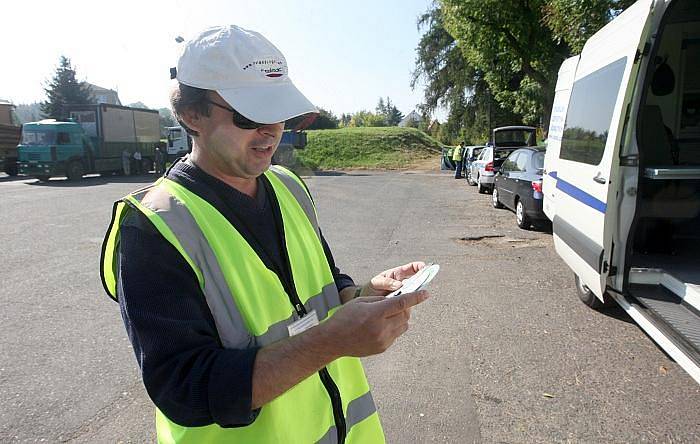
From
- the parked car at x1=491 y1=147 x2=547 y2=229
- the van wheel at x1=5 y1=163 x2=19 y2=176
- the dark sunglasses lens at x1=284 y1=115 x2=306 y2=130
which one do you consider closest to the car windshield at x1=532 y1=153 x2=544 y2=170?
the parked car at x1=491 y1=147 x2=547 y2=229

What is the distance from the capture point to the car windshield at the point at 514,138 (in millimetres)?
15734

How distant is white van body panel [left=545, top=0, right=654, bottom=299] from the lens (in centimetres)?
368

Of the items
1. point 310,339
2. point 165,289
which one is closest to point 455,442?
point 310,339

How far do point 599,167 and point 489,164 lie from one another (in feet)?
39.0

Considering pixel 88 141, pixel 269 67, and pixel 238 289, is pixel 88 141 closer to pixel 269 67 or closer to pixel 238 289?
pixel 269 67

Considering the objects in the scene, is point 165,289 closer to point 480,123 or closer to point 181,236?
point 181,236

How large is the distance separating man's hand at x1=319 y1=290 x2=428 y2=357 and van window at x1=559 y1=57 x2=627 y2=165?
3.59m

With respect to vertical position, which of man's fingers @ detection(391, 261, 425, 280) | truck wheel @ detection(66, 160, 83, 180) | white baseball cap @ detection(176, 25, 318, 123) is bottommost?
truck wheel @ detection(66, 160, 83, 180)

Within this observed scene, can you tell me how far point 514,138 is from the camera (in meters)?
16.8

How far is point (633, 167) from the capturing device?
12.0 feet

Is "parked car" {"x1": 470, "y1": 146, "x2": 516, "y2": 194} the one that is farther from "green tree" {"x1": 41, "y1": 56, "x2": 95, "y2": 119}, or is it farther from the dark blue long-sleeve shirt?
"green tree" {"x1": 41, "y1": 56, "x2": 95, "y2": 119}

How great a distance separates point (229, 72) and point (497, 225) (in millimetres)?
9383

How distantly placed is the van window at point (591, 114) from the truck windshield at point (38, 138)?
2215 cm

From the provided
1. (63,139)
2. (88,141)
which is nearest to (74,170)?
(63,139)
